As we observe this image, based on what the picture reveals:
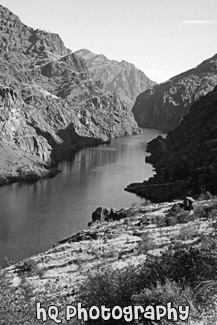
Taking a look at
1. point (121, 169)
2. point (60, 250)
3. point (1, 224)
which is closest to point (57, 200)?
point (1, 224)

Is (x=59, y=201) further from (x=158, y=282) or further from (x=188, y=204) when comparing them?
(x=158, y=282)

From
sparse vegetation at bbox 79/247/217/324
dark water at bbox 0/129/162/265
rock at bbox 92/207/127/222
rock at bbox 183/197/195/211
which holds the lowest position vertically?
dark water at bbox 0/129/162/265

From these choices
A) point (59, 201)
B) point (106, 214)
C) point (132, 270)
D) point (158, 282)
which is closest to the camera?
point (158, 282)

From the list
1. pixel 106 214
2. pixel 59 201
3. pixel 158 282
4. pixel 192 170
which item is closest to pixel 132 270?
pixel 158 282

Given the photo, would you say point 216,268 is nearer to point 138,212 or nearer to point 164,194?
point 138,212

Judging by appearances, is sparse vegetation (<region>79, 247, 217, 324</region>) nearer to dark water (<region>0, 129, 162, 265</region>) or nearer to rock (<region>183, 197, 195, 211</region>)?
rock (<region>183, 197, 195, 211</region>)

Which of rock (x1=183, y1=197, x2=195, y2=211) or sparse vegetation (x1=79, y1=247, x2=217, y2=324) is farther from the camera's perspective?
rock (x1=183, y1=197, x2=195, y2=211)

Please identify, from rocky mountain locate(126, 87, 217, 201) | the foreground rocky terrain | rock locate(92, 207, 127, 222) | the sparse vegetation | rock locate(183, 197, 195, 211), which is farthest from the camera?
rocky mountain locate(126, 87, 217, 201)

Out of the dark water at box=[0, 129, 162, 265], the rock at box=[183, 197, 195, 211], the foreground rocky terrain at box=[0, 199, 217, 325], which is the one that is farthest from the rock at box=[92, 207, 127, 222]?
the rock at box=[183, 197, 195, 211]
